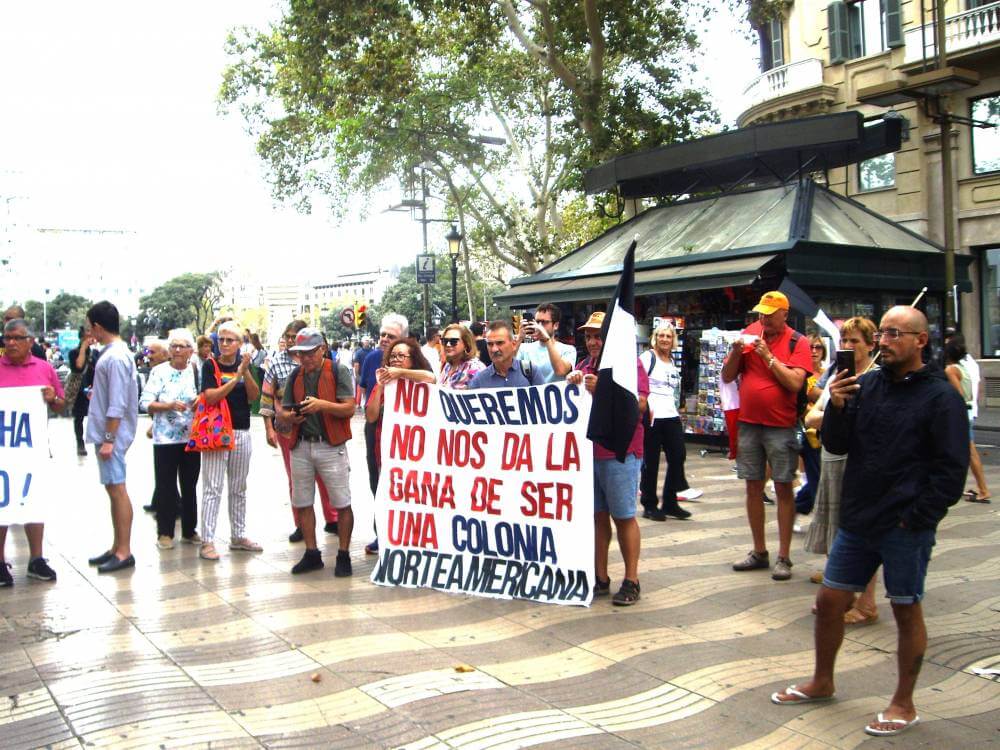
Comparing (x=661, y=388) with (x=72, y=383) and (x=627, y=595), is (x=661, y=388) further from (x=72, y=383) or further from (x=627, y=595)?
(x=72, y=383)

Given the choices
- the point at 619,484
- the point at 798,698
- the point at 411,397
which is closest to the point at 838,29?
the point at 411,397

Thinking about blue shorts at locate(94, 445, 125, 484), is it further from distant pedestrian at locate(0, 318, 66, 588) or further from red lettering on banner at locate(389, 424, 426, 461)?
red lettering on banner at locate(389, 424, 426, 461)

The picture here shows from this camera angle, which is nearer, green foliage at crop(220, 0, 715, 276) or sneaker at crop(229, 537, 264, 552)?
sneaker at crop(229, 537, 264, 552)

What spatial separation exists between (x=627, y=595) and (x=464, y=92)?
20359 millimetres

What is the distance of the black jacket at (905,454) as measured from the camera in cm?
387

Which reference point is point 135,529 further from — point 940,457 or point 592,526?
point 940,457

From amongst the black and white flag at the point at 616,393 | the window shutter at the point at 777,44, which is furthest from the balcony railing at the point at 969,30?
the black and white flag at the point at 616,393

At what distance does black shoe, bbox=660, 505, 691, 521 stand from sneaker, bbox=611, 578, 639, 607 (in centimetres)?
304

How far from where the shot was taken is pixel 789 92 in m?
27.4

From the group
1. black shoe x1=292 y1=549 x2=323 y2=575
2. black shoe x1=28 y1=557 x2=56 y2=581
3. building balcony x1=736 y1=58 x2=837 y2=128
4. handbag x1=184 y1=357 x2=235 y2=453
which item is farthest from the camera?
building balcony x1=736 y1=58 x2=837 y2=128

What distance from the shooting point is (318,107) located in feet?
80.2

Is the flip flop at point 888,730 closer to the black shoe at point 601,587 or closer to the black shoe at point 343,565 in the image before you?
the black shoe at point 601,587

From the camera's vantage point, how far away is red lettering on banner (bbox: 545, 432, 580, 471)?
19.7 ft

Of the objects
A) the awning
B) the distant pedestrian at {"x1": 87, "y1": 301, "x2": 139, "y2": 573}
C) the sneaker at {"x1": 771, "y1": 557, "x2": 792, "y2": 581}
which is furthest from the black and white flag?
the awning
